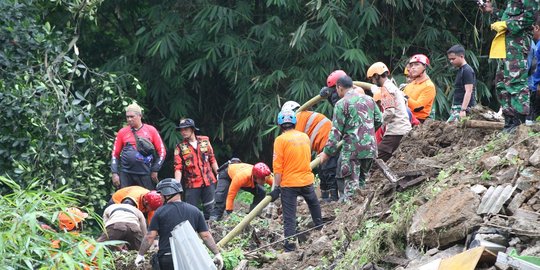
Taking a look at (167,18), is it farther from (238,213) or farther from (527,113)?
(527,113)

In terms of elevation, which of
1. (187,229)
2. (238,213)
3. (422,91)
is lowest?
(238,213)

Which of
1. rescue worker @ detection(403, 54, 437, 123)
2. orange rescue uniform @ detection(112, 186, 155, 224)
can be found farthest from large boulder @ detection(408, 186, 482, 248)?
orange rescue uniform @ detection(112, 186, 155, 224)

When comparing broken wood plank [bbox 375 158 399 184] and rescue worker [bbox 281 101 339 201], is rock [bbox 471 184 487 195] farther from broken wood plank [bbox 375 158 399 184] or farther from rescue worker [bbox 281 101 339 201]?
rescue worker [bbox 281 101 339 201]

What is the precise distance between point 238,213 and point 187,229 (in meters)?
4.24

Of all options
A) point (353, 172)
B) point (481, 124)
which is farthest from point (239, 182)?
point (481, 124)

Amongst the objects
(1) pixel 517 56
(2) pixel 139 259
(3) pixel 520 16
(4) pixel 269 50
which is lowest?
(2) pixel 139 259

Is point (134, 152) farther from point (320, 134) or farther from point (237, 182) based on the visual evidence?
point (320, 134)

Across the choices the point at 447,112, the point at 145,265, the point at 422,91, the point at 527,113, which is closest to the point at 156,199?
the point at 145,265

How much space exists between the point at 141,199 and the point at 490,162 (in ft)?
14.2

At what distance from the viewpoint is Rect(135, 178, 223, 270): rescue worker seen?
37.8ft

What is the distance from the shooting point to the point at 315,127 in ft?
47.2

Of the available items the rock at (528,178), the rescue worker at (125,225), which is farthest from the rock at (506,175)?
the rescue worker at (125,225)

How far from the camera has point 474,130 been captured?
1302 centimetres

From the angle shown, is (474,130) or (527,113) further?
(474,130)
